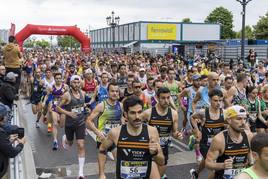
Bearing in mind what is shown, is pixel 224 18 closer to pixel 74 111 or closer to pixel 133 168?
pixel 74 111

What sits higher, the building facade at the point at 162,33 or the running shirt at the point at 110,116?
the building facade at the point at 162,33

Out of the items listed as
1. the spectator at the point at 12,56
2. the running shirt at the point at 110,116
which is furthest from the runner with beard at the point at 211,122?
the spectator at the point at 12,56

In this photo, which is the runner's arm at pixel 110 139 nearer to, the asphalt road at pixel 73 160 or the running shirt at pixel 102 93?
the asphalt road at pixel 73 160

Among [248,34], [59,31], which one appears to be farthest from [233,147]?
[248,34]

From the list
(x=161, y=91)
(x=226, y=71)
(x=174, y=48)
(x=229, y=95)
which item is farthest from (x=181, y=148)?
(x=174, y=48)

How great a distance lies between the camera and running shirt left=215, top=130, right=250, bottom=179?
4.65 meters

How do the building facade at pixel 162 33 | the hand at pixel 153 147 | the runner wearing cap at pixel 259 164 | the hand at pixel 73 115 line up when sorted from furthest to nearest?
the building facade at pixel 162 33
the hand at pixel 73 115
the hand at pixel 153 147
the runner wearing cap at pixel 259 164

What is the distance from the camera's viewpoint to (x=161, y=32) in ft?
211

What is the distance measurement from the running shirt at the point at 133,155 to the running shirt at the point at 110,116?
220 centimetres

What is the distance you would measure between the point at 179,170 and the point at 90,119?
7.09ft

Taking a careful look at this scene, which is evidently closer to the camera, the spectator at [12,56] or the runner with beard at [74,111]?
the runner with beard at [74,111]

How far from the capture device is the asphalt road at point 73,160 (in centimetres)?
741

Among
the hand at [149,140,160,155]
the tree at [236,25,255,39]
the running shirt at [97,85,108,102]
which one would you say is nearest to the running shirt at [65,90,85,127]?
the running shirt at [97,85,108,102]

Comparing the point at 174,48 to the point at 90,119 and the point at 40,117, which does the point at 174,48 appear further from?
the point at 90,119
